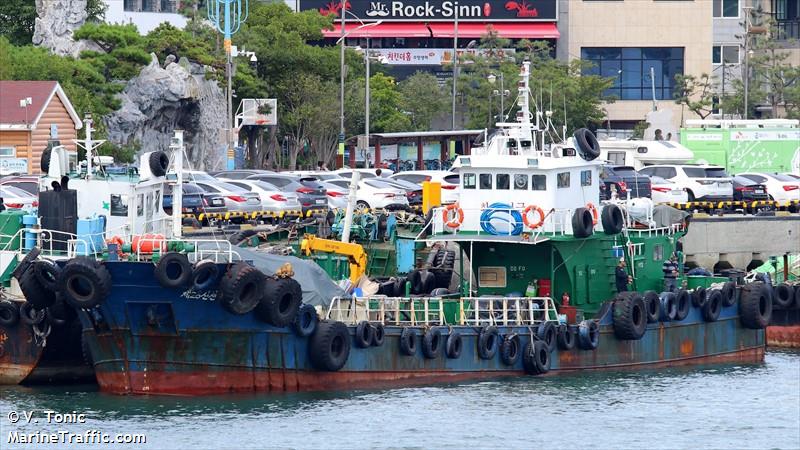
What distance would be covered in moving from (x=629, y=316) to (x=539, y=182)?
10.7 feet

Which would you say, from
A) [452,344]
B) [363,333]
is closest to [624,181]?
[452,344]

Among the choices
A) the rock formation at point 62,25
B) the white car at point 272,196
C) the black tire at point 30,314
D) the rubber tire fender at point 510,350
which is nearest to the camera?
the black tire at point 30,314

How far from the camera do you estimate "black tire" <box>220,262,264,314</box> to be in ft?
101

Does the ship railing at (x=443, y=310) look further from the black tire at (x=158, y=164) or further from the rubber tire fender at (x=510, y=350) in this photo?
the black tire at (x=158, y=164)

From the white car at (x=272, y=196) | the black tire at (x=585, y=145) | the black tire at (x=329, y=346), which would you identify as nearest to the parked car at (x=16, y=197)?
the white car at (x=272, y=196)

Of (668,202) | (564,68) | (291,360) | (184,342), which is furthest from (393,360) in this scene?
(564,68)

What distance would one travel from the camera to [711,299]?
1495 inches

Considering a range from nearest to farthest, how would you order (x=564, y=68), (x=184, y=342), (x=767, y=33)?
(x=184, y=342) < (x=564, y=68) < (x=767, y=33)

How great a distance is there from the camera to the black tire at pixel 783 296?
41.2 metres

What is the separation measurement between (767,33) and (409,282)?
222 feet

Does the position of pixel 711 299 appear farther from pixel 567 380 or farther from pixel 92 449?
pixel 92 449

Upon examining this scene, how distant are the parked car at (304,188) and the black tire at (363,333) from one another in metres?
17.7

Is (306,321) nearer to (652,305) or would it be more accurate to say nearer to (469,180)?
(469,180)

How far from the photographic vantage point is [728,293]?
3866cm
